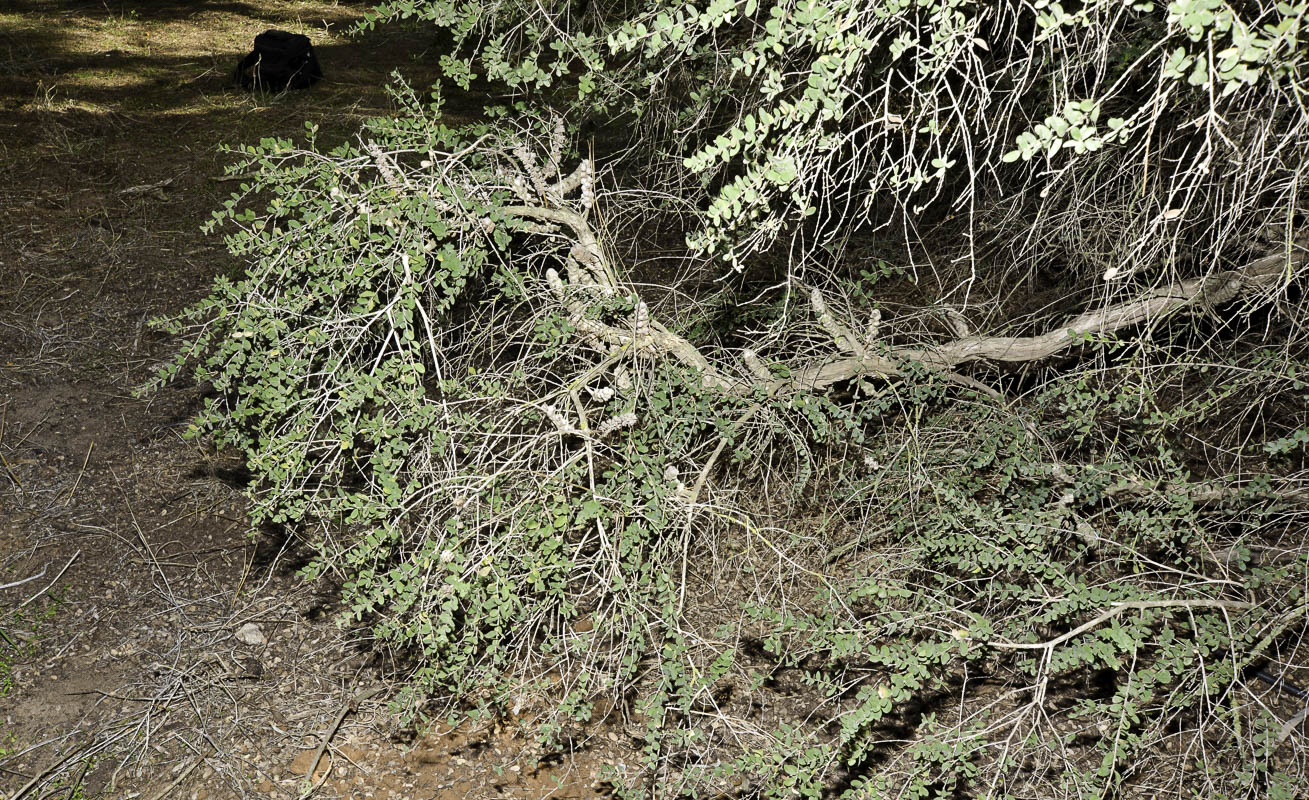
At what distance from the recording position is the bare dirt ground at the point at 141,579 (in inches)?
136

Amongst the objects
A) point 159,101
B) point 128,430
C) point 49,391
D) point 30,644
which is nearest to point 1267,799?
point 30,644

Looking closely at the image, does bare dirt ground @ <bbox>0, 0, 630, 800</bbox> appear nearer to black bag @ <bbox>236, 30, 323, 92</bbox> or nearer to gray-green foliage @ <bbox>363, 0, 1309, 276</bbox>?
black bag @ <bbox>236, 30, 323, 92</bbox>

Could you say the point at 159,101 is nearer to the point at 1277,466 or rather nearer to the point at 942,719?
the point at 942,719

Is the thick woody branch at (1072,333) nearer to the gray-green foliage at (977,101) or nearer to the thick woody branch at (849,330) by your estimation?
the thick woody branch at (849,330)

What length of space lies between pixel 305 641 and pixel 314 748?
1.71 feet

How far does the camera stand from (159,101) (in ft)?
25.5

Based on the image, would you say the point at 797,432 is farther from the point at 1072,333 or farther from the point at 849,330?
the point at 1072,333

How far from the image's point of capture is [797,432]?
3.52 metres

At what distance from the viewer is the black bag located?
7996mm

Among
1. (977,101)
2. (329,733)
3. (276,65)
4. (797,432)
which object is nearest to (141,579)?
(329,733)

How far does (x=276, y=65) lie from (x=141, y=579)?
5.41m

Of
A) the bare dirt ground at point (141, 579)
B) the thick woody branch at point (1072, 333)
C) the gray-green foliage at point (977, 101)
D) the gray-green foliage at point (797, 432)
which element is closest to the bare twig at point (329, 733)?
the bare dirt ground at point (141, 579)

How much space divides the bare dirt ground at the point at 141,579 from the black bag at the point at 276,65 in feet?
4.22

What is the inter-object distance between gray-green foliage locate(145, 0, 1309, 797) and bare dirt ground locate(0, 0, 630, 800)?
0.31m
